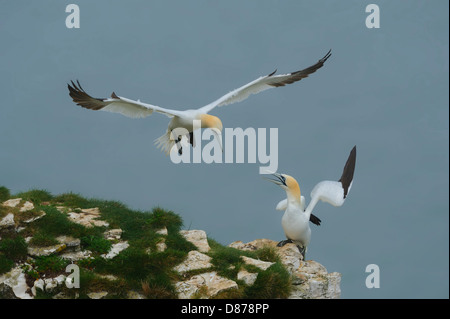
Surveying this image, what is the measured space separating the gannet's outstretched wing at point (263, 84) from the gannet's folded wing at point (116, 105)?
1673mm

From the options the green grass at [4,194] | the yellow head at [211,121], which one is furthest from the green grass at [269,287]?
the green grass at [4,194]

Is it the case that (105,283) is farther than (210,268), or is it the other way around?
(210,268)

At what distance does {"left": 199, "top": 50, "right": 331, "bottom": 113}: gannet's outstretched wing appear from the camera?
1505 centimetres

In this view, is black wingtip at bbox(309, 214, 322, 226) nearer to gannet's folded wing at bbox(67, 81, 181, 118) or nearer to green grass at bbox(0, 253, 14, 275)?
gannet's folded wing at bbox(67, 81, 181, 118)

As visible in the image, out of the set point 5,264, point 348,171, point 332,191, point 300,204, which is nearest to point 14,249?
point 5,264

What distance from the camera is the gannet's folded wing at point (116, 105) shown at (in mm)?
12945

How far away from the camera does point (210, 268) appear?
11492 millimetres

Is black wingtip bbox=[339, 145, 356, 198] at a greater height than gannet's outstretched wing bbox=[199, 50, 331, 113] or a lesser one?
lesser

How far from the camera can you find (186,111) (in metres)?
14.3

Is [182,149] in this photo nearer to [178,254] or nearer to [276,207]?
[276,207]

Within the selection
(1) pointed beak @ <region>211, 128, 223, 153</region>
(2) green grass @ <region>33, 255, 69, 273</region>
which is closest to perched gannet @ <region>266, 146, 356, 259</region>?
(1) pointed beak @ <region>211, 128, 223, 153</region>

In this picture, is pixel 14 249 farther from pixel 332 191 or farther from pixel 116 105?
pixel 332 191
